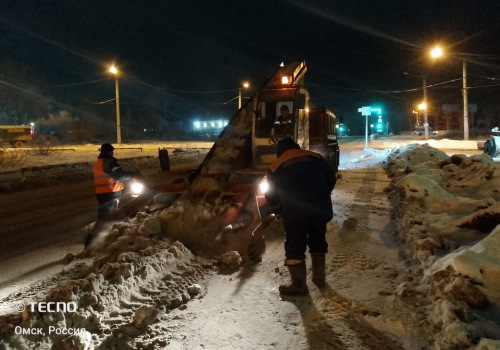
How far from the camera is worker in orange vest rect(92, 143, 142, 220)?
7.92m

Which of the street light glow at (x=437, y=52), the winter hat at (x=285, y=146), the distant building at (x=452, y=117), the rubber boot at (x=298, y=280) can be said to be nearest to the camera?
the rubber boot at (x=298, y=280)

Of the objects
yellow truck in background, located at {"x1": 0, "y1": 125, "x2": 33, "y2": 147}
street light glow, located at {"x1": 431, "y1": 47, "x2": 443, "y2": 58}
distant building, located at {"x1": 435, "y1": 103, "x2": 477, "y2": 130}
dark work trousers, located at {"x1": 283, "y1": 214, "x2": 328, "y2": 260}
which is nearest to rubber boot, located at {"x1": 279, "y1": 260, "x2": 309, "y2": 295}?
dark work trousers, located at {"x1": 283, "y1": 214, "x2": 328, "y2": 260}

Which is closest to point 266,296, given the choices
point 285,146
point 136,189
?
point 285,146

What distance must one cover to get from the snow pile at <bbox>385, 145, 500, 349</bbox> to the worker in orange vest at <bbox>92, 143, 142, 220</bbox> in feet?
15.8

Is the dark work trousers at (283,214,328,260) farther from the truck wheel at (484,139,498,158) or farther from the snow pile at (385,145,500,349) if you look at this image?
the truck wheel at (484,139,498,158)

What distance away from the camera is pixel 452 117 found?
74562 mm

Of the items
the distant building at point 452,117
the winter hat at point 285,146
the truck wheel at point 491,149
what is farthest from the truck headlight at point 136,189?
the distant building at point 452,117

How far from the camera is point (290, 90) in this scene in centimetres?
1057

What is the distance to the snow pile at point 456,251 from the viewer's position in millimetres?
3833

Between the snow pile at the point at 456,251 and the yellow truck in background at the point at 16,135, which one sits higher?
the yellow truck in background at the point at 16,135

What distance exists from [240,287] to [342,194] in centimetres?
714

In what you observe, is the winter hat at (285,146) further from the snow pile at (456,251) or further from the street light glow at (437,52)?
the street light glow at (437,52)

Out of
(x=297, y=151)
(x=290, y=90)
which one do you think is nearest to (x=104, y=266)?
(x=297, y=151)

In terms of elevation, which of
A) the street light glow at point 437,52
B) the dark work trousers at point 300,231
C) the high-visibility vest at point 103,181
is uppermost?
the street light glow at point 437,52
